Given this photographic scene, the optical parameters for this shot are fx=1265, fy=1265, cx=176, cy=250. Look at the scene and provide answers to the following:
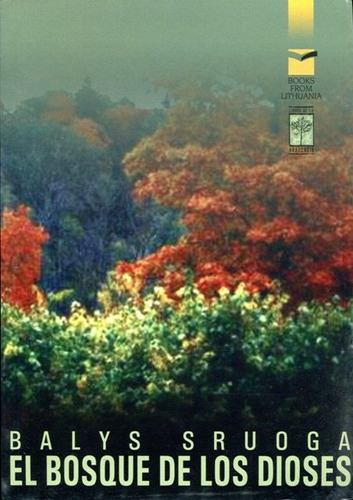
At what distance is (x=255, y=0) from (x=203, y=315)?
58.6 inches

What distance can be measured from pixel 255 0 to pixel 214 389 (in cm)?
183

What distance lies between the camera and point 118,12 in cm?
588

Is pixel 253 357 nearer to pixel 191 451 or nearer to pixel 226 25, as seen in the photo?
pixel 191 451

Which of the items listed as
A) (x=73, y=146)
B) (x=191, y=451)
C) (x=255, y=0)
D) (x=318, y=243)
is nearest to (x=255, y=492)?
(x=191, y=451)

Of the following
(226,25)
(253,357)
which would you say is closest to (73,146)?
(226,25)

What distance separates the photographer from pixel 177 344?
5930mm

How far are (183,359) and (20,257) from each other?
90 centimetres

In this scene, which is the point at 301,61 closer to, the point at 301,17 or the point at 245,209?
the point at 301,17

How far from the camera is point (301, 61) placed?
19.3ft

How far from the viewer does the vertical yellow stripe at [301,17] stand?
19.3 feet

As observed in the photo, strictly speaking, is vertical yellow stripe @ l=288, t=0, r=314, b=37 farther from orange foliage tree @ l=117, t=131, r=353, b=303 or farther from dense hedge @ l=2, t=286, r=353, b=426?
dense hedge @ l=2, t=286, r=353, b=426

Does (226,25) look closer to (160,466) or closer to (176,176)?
(176,176)

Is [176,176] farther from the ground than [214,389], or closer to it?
farther from the ground

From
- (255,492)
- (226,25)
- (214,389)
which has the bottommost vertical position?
(255,492)
